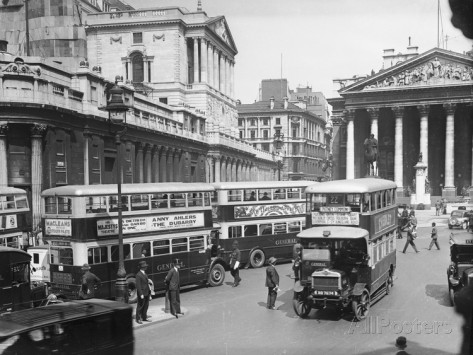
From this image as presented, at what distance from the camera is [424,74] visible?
68.9m

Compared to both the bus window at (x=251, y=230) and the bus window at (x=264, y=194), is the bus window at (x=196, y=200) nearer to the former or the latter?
the bus window at (x=251, y=230)

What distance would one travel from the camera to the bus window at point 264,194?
26516 mm

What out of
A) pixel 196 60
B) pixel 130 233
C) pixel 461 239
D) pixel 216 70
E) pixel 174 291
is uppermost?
pixel 196 60

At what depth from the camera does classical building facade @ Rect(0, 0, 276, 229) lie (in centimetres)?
3080

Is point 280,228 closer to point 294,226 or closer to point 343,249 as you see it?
point 294,226

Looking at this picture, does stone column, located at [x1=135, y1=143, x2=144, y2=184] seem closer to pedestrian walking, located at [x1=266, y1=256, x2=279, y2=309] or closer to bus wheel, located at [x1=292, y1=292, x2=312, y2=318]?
pedestrian walking, located at [x1=266, y1=256, x2=279, y2=309]

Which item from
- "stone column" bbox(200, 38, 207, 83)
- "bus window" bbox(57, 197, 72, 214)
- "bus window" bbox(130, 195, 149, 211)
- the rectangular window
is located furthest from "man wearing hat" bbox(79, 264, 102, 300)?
"stone column" bbox(200, 38, 207, 83)

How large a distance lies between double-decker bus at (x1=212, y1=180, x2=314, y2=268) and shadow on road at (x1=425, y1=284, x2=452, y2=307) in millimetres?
8582

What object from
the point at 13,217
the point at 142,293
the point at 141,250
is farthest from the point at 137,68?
the point at 142,293

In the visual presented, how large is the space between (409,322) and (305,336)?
10.0ft

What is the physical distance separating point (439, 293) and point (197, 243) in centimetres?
860

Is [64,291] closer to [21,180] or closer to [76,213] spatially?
[76,213]

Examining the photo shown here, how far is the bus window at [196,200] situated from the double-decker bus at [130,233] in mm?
37

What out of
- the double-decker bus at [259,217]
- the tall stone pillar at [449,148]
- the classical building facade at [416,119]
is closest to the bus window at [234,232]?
the double-decker bus at [259,217]
